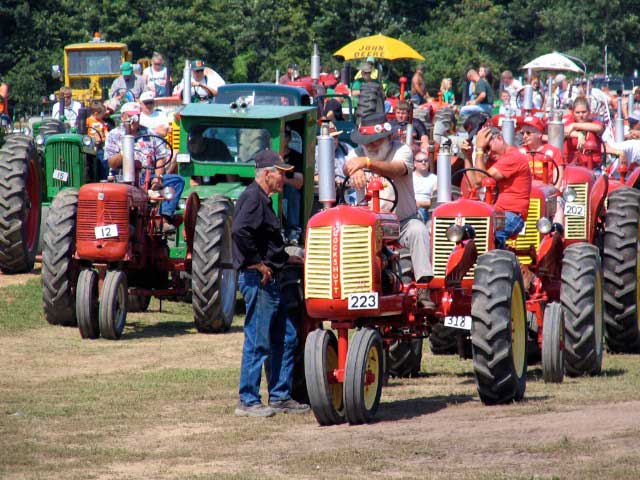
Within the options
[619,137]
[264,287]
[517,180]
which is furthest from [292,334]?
[619,137]

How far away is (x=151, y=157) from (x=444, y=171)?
20.5ft

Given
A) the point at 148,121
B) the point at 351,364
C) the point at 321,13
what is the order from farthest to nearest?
the point at 321,13, the point at 148,121, the point at 351,364

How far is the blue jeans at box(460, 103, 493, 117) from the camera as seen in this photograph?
2520cm

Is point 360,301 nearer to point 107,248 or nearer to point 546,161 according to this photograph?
point 546,161

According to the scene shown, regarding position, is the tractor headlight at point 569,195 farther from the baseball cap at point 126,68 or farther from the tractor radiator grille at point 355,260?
the baseball cap at point 126,68

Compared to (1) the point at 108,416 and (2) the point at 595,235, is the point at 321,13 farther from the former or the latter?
(1) the point at 108,416

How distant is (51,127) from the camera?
1967 cm

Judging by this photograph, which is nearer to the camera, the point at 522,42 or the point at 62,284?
the point at 62,284

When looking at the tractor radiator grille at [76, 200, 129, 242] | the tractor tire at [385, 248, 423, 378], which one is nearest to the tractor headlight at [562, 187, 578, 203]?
the tractor tire at [385, 248, 423, 378]

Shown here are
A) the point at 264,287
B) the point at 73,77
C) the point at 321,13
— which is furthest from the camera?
the point at 321,13

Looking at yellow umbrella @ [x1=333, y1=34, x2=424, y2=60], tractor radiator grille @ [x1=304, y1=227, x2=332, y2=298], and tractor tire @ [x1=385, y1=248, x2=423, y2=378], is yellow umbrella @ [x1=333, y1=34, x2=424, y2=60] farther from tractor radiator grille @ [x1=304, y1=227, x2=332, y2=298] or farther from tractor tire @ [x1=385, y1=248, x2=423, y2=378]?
tractor radiator grille @ [x1=304, y1=227, x2=332, y2=298]

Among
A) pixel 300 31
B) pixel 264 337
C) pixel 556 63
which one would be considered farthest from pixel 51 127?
pixel 300 31

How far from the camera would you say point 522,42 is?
49562mm

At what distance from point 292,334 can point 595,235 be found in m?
4.82
